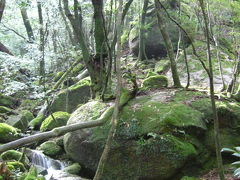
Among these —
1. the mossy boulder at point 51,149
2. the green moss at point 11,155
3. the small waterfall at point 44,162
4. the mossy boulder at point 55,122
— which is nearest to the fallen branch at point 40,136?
the small waterfall at point 44,162

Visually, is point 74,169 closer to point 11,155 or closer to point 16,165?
point 16,165

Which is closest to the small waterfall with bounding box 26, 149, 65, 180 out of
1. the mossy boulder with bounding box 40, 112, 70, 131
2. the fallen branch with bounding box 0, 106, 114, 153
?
the mossy boulder with bounding box 40, 112, 70, 131

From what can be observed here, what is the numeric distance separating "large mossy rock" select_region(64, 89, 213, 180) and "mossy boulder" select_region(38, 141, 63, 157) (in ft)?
6.06

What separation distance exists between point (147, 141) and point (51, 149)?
433 cm

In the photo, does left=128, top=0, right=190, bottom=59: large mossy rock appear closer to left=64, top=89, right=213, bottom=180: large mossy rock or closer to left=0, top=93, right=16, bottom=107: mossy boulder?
left=0, top=93, right=16, bottom=107: mossy boulder

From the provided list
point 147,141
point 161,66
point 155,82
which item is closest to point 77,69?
point 161,66

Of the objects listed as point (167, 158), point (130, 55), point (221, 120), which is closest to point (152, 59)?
point (130, 55)

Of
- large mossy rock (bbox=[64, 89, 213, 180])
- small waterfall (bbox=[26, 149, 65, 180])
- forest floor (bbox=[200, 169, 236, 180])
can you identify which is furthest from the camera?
small waterfall (bbox=[26, 149, 65, 180])

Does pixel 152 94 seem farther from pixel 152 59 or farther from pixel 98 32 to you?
pixel 152 59

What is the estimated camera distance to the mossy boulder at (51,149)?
9000 mm

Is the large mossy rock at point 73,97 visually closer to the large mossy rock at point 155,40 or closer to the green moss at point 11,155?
the green moss at point 11,155

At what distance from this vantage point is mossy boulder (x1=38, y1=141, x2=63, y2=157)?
9.00 meters

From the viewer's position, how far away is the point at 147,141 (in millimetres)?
6219

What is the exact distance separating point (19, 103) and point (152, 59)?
29.6 ft
